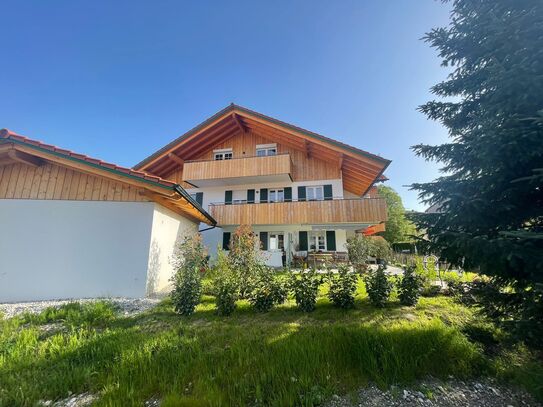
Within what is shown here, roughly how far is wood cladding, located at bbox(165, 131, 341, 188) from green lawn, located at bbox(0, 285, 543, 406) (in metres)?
14.0

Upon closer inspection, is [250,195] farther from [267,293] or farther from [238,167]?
[267,293]

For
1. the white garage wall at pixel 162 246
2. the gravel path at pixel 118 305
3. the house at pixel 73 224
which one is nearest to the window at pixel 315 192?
the white garage wall at pixel 162 246

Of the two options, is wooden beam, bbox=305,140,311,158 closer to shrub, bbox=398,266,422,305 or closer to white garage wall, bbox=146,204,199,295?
white garage wall, bbox=146,204,199,295

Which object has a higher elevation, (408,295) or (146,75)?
(146,75)

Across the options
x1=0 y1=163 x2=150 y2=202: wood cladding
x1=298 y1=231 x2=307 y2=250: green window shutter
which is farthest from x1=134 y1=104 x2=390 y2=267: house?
x1=0 y1=163 x2=150 y2=202: wood cladding

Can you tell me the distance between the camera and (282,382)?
118 inches

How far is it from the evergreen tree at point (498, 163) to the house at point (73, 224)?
24.8 ft

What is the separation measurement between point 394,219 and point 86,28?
4087 cm

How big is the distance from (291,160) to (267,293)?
537 inches

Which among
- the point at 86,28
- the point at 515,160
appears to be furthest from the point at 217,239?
the point at 515,160

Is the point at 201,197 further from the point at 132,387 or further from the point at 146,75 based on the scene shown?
the point at 132,387

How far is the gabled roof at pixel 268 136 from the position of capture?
1608 cm

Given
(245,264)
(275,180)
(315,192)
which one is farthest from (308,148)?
(245,264)

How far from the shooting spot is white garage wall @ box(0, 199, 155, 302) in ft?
26.2
